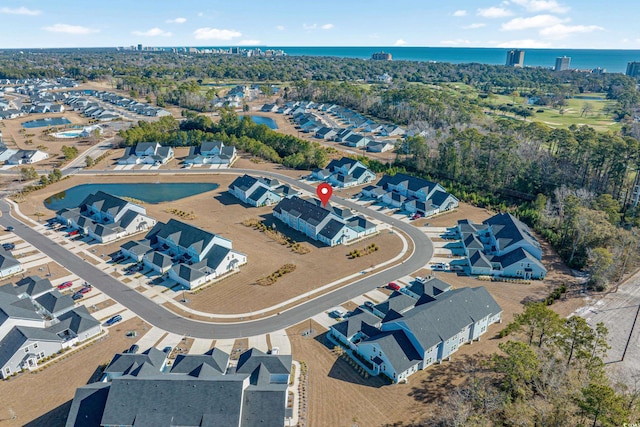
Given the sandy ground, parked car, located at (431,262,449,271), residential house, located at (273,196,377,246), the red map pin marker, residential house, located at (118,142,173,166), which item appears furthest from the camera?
the sandy ground

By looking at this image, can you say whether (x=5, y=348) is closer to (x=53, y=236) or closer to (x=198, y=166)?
(x=53, y=236)

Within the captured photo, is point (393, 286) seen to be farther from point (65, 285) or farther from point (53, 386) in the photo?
point (65, 285)

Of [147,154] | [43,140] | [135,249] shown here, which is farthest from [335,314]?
[43,140]

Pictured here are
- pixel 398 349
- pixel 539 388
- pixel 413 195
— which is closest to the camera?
pixel 539 388

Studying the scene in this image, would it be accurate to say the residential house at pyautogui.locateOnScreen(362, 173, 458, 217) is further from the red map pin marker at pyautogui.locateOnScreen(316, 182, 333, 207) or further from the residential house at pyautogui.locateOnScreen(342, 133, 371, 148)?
the residential house at pyautogui.locateOnScreen(342, 133, 371, 148)

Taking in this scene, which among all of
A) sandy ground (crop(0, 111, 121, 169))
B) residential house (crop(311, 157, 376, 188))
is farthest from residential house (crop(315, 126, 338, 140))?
sandy ground (crop(0, 111, 121, 169))

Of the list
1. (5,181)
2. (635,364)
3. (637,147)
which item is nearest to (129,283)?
(635,364)
